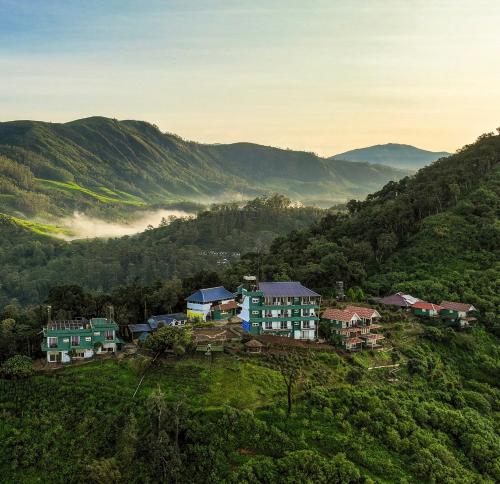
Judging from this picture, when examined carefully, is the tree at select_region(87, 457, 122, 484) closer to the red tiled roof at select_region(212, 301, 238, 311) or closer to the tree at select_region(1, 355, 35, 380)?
the tree at select_region(1, 355, 35, 380)

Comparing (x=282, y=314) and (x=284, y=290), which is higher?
(x=284, y=290)

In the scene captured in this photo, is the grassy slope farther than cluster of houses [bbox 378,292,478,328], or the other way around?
cluster of houses [bbox 378,292,478,328]

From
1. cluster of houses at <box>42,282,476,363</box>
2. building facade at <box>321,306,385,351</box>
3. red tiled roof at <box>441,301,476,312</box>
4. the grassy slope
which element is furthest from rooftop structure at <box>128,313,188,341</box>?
red tiled roof at <box>441,301,476,312</box>

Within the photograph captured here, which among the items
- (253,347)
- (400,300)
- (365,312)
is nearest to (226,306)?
(253,347)

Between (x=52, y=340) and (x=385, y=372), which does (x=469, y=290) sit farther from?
(x=52, y=340)

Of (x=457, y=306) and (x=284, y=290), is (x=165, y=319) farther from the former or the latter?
(x=457, y=306)

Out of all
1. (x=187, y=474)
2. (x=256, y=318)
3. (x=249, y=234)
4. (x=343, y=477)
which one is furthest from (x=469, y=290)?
(x=249, y=234)

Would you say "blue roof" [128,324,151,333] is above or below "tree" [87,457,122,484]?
above
